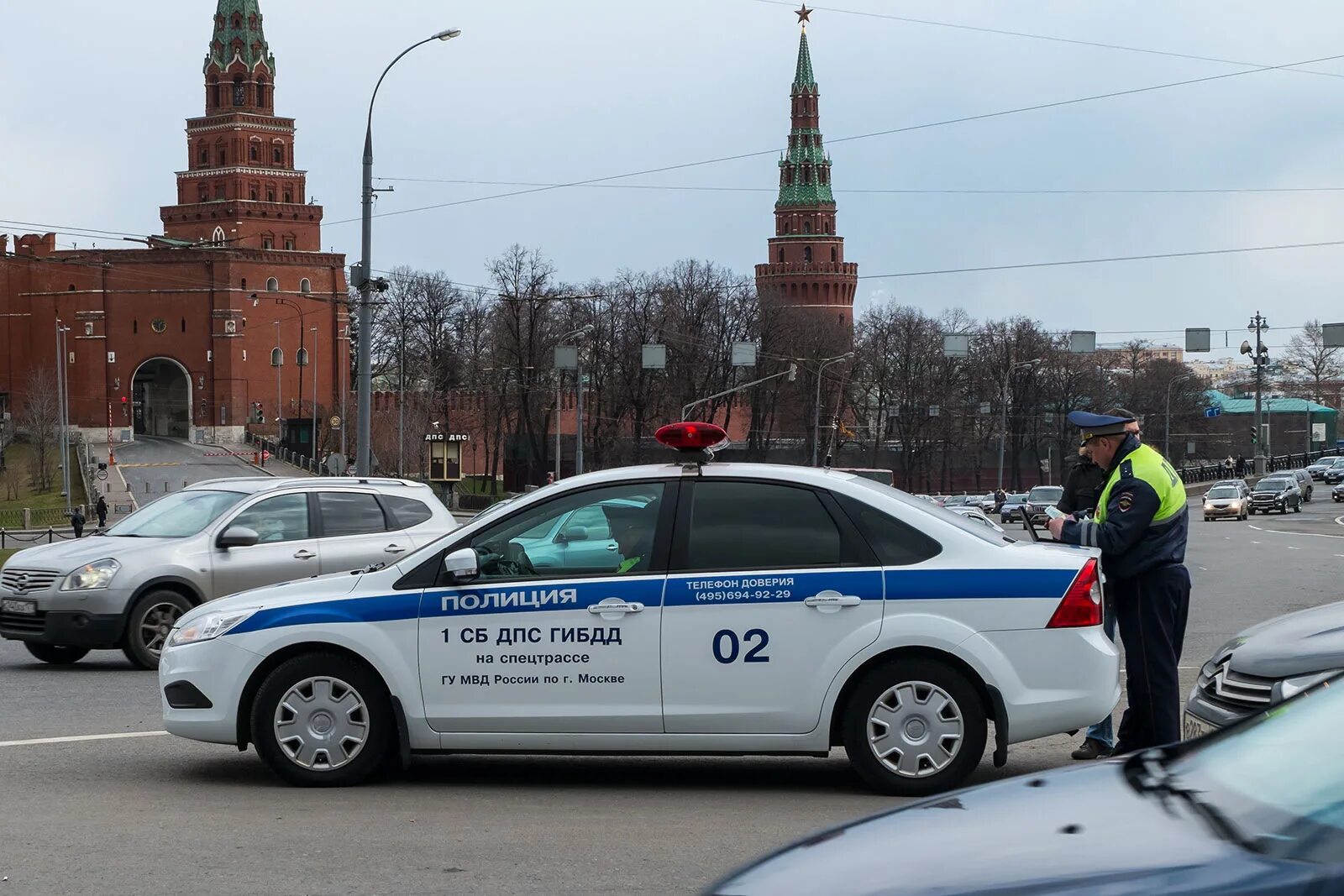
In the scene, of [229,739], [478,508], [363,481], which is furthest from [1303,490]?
[229,739]

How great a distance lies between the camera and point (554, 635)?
7.53 metres

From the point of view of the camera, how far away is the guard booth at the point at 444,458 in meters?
62.7

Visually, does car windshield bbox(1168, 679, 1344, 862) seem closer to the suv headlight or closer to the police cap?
the suv headlight

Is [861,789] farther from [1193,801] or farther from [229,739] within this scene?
[1193,801]

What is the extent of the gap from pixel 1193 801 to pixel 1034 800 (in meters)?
0.36

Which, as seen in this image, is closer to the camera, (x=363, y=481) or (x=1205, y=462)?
(x=363, y=481)

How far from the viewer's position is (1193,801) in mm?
3305

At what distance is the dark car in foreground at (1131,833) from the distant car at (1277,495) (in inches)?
2513

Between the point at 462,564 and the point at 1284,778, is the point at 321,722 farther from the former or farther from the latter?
the point at 1284,778

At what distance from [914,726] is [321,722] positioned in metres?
2.93

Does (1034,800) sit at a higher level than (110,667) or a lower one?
higher

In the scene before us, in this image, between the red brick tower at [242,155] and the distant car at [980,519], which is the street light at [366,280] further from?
the red brick tower at [242,155]

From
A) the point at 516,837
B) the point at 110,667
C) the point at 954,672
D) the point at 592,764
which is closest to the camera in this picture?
the point at 516,837

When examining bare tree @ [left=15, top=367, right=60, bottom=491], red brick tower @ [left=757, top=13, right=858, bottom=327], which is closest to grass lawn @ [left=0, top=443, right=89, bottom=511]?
bare tree @ [left=15, top=367, right=60, bottom=491]
